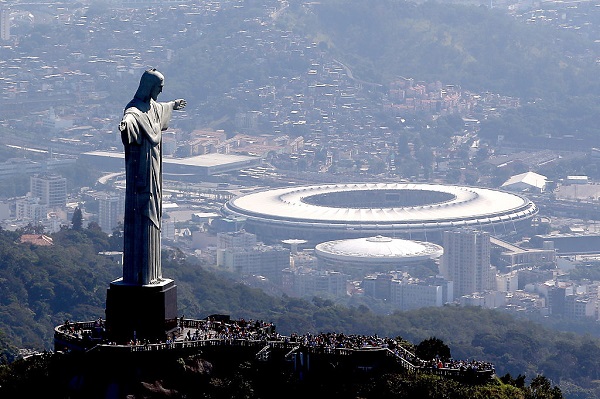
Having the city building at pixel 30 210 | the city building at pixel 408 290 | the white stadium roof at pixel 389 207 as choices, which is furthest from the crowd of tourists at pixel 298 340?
the city building at pixel 30 210

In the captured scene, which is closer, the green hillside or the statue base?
the statue base

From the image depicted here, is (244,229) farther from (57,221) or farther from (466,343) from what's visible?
(466,343)

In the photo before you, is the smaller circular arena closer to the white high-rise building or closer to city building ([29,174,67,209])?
the white high-rise building

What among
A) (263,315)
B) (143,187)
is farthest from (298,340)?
(263,315)

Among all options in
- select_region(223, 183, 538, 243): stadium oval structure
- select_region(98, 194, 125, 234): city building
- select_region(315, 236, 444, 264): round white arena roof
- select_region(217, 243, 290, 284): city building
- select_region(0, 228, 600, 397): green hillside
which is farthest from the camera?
select_region(98, 194, 125, 234): city building

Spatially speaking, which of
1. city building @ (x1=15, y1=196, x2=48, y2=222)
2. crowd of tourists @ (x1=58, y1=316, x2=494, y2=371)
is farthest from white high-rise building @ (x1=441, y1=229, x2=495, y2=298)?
crowd of tourists @ (x1=58, y1=316, x2=494, y2=371)

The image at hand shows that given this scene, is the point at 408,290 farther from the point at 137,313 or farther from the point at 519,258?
the point at 137,313

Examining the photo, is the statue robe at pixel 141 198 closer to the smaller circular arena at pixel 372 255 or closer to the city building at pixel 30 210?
the smaller circular arena at pixel 372 255

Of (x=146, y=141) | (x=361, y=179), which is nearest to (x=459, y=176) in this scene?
(x=361, y=179)
